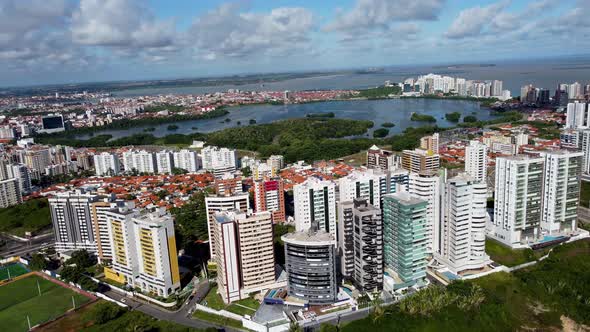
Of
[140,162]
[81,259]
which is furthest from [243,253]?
[140,162]

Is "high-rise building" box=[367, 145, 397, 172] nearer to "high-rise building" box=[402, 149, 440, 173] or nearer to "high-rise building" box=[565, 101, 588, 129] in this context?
"high-rise building" box=[402, 149, 440, 173]

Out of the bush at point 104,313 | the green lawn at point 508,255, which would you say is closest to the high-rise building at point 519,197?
the green lawn at point 508,255

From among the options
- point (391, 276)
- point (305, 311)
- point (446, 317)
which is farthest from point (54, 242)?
point (446, 317)

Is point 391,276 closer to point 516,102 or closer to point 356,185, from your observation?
point 356,185

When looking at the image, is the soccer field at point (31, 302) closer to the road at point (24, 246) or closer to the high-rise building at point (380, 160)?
the road at point (24, 246)

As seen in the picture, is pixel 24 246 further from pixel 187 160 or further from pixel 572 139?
pixel 572 139

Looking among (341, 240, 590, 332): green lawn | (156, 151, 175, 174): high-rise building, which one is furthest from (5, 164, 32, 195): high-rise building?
(341, 240, 590, 332): green lawn
